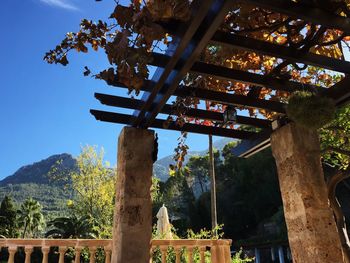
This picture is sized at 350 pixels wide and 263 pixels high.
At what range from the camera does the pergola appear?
1.60 meters

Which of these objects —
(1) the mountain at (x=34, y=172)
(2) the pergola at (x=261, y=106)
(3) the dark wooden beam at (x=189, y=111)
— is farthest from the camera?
(1) the mountain at (x=34, y=172)

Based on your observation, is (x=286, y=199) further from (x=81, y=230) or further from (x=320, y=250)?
(x=81, y=230)

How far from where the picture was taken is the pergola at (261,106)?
1601mm

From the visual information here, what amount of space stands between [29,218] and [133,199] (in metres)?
32.6

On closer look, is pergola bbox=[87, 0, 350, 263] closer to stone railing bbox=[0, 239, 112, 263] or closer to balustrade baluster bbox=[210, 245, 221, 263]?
stone railing bbox=[0, 239, 112, 263]

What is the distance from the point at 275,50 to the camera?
186cm

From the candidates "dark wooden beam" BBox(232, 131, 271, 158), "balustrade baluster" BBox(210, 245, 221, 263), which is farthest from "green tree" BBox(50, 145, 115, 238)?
"dark wooden beam" BBox(232, 131, 271, 158)

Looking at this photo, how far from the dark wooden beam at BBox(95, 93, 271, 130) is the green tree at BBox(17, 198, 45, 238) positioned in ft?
105

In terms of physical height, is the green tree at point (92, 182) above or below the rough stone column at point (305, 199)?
above

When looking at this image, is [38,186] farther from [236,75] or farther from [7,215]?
[236,75]

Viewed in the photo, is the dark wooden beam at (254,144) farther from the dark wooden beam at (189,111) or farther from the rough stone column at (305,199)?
the rough stone column at (305,199)

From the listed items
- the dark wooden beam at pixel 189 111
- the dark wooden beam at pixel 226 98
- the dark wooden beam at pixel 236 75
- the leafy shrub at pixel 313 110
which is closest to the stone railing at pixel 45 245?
the dark wooden beam at pixel 189 111

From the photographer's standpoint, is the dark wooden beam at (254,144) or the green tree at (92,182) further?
the green tree at (92,182)

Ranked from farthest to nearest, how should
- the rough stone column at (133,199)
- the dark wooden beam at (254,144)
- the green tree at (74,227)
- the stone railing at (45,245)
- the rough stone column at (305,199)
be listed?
the green tree at (74,227) < the stone railing at (45,245) < the dark wooden beam at (254,144) < the rough stone column at (133,199) < the rough stone column at (305,199)
